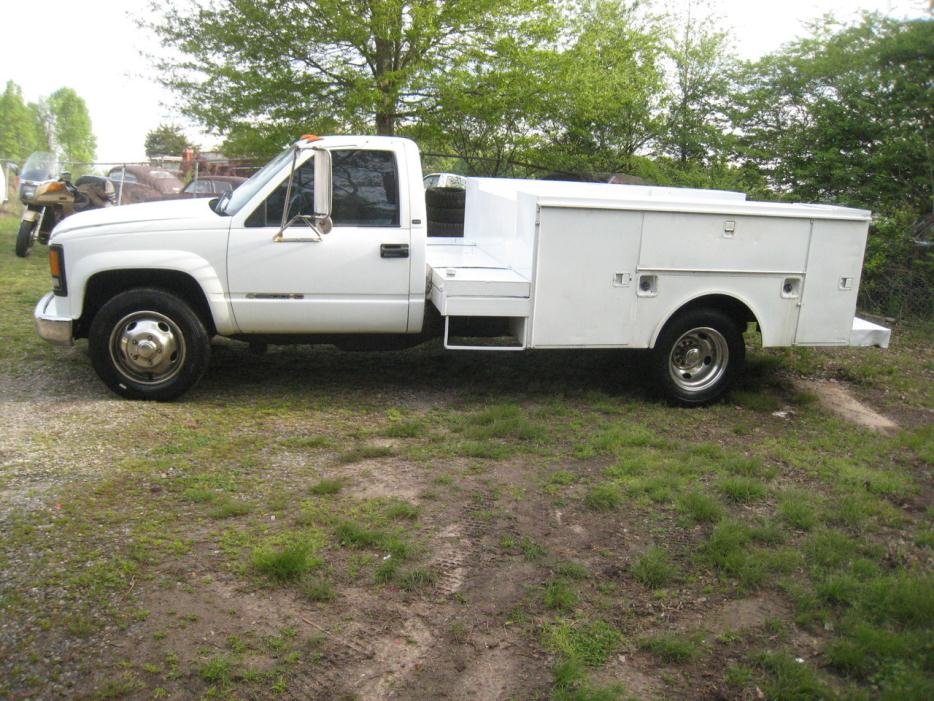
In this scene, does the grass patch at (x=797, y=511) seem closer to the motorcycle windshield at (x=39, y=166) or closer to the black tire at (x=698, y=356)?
the black tire at (x=698, y=356)

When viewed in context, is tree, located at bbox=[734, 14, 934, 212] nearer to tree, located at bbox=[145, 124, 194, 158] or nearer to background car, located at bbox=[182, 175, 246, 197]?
background car, located at bbox=[182, 175, 246, 197]

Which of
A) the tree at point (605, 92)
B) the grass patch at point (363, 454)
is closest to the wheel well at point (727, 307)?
the grass patch at point (363, 454)

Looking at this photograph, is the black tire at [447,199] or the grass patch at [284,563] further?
the black tire at [447,199]

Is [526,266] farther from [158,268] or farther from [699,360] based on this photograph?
[158,268]

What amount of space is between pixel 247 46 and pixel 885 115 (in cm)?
962

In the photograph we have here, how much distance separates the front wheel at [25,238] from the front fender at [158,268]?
826 cm

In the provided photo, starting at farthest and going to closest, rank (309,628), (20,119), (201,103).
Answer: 1. (20,119)
2. (201,103)
3. (309,628)

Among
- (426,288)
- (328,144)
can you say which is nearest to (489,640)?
(426,288)

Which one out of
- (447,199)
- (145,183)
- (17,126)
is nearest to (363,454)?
(447,199)

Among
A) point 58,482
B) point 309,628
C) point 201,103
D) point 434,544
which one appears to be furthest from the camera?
point 201,103

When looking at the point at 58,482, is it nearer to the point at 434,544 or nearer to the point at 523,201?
the point at 434,544

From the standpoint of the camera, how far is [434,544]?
15.4 ft

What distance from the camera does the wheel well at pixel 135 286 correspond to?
22.2 ft

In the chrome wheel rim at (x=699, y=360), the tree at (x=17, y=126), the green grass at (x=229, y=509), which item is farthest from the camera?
the tree at (x=17, y=126)
